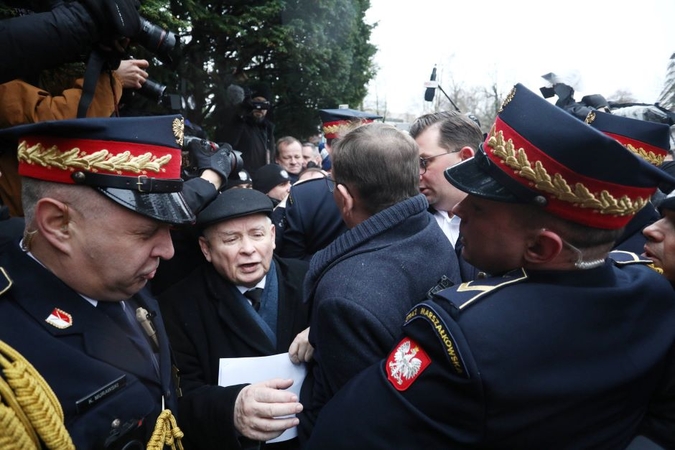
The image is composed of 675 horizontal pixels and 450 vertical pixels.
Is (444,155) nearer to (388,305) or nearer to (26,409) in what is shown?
(388,305)

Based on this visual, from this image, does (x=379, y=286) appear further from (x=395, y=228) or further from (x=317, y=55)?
(x=317, y=55)

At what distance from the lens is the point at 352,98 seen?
13.5 metres

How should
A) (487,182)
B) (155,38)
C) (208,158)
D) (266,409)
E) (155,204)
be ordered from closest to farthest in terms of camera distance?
(487,182), (155,204), (266,409), (155,38), (208,158)

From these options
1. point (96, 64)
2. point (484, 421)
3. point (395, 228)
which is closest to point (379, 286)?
point (395, 228)

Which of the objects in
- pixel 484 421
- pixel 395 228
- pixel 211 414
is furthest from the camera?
pixel 211 414

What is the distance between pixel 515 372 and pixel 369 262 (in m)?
0.64

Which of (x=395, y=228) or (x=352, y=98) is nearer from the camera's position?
(x=395, y=228)

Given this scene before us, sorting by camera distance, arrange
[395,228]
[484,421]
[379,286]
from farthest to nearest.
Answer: [395,228] → [379,286] → [484,421]

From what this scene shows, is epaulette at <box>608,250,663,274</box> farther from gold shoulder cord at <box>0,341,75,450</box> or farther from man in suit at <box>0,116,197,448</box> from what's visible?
gold shoulder cord at <box>0,341,75,450</box>

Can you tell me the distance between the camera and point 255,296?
2.56 meters

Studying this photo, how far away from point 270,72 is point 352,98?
3.51 m

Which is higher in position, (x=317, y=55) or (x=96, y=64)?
(x=96, y=64)

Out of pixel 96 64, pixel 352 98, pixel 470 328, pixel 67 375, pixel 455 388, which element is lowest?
pixel 352 98

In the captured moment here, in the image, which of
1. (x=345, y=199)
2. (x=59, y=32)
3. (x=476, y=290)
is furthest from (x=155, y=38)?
(x=476, y=290)
